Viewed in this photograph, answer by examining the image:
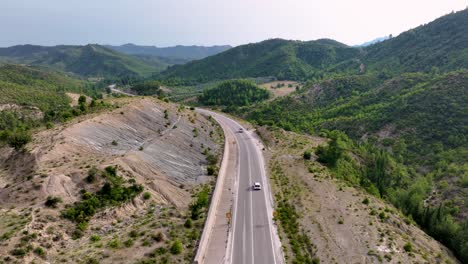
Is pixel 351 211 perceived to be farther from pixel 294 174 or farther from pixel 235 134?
pixel 235 134

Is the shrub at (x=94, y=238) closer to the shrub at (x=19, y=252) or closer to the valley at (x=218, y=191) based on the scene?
the valley at (x=218, y=191)

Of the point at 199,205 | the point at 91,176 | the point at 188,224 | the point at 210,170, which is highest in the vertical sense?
the point at 91,176

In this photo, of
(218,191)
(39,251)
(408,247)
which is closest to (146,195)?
(218,191)

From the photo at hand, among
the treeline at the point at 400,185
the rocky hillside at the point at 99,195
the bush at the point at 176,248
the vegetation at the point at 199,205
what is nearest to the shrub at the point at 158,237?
the rocky hillside at the point at 99,195

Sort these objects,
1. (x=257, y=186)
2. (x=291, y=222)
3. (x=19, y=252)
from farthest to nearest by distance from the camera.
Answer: (x=257, y=186) → (x=291, y=222) → (x=19, y=252)

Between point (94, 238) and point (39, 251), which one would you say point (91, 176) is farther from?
point (39, 251)

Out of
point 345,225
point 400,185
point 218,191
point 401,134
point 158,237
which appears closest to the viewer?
point 158,237
